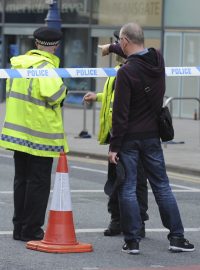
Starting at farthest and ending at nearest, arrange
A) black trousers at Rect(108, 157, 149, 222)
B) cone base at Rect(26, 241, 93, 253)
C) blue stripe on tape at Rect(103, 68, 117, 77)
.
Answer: blue stripe on tape at Rect(103, 68, 117, 77), black trousers at Rect(108, 157, 149, 222), cone base at Rect(26, 241, 93, 253)

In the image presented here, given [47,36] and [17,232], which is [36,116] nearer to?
[47,36]

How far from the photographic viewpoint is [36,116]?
26.1 ft

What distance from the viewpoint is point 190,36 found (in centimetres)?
2400

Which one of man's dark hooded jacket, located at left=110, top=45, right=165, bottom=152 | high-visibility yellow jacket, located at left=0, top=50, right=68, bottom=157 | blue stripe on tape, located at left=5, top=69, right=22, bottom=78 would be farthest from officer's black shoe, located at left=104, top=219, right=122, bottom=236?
blue stripe on tape, located at left=5, top=69, right=22, bottom=78

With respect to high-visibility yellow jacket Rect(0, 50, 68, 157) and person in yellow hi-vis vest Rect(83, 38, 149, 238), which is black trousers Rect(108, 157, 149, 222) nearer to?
person in yellow hi-vis vest Rect(83, 38, 149, 238)

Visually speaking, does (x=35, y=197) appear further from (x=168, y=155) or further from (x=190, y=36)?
(x=190, y=36)

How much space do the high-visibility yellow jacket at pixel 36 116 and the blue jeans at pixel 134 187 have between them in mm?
762

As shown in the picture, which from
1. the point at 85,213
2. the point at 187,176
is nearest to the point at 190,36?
the point at 187,176

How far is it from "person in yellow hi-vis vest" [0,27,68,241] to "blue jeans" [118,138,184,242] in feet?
2.52

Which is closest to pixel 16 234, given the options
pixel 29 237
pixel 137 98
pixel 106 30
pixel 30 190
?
pixel 29 237

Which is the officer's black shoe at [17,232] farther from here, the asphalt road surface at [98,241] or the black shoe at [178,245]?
the black shoe at [178,245]

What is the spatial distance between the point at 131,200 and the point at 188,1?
56.1ft

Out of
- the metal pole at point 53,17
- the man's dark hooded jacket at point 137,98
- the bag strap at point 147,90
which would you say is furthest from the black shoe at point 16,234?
the metal pole at point 53,17

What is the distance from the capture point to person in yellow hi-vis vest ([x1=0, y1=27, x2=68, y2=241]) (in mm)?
7961
